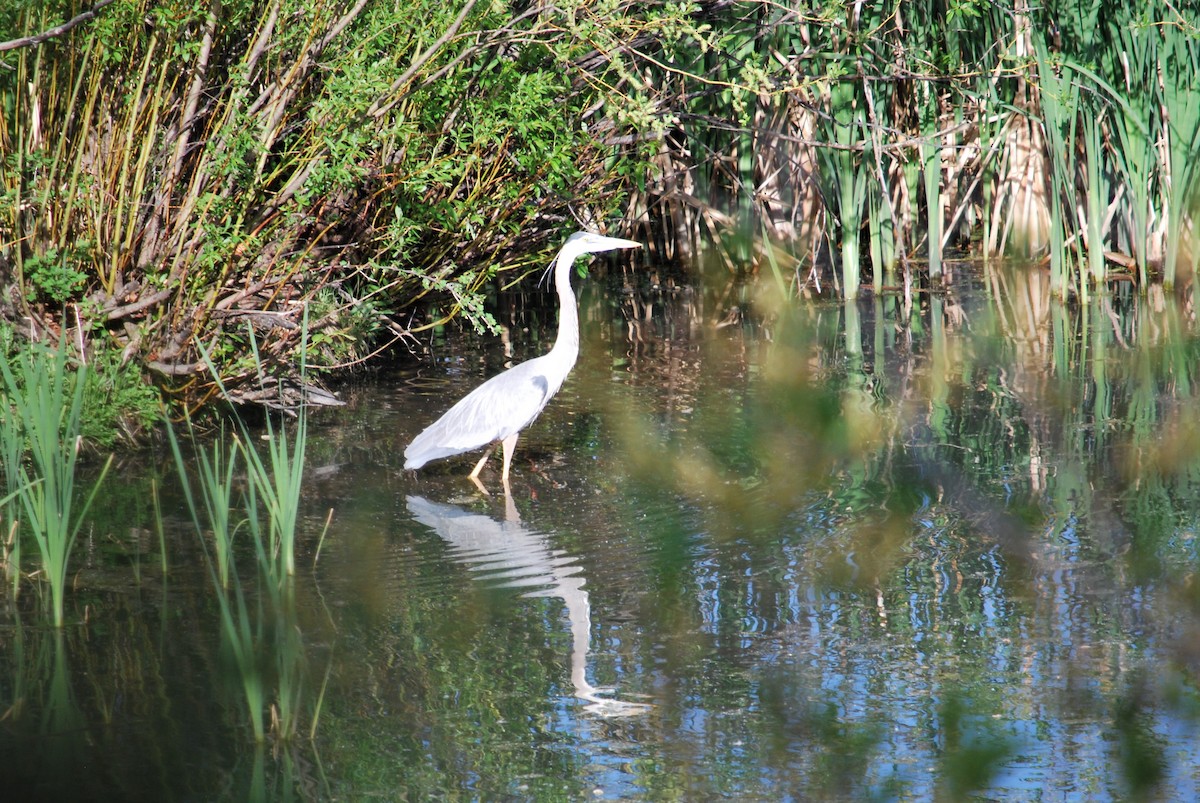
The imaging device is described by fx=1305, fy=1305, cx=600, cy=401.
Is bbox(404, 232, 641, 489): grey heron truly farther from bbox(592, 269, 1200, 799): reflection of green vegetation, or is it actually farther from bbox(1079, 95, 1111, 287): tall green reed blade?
bbox(1079, 95, 1111, 287): tall green reed blade

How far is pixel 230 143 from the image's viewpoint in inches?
251

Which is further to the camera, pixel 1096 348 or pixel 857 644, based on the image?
pixel 1096 348

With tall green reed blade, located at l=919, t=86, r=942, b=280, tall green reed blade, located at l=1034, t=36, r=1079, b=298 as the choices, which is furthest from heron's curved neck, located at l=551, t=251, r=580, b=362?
tall green reed blade, located at l=919, t=86, r=942, b=280

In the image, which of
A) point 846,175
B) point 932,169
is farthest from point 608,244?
point 932,169

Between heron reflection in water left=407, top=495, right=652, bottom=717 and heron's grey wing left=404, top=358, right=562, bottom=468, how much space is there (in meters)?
0.33

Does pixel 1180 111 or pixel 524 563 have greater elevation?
pixel 1180 111

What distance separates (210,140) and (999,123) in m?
6.70

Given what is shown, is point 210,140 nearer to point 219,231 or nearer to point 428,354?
point 219,231

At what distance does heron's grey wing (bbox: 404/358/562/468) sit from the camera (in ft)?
20.8

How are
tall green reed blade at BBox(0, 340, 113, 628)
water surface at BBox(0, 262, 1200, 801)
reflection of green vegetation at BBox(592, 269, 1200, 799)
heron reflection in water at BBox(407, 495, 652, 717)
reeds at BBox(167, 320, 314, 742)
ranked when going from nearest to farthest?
water surface at BBox(0, 262, 1200, 801), reeds at BBox(167, 320, 314, 742), reflection of green vegetation at BBox(592, 269, 1200, 799), heron reflection in water at BBox(407, 495, 652, 717), tall green reed blade at BBox(0, 340, 113, 628)

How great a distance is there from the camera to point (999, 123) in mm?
10602

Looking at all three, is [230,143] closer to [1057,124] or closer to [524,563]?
[524,563]

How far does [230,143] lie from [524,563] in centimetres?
272

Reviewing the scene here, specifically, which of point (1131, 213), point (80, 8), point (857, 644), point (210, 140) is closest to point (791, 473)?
point (857, 644)
